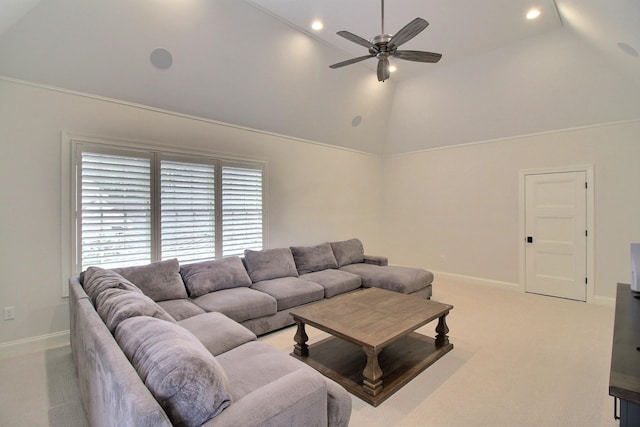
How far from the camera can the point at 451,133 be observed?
5.86 m

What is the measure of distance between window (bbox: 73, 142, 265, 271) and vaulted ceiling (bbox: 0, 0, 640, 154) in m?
0.69

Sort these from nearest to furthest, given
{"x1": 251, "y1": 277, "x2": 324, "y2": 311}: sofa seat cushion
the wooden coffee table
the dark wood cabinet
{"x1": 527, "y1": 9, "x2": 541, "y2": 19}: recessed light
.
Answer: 1. the dark wood cabinet
2. the wooden coffee table
3. {"x1": 527, "y1": 9, "x2": 541, "y2": 19}: recessed light
4. {"x1": 251, "y1": 277, "x2": 324, "y2": 311}: sofa seat cushion

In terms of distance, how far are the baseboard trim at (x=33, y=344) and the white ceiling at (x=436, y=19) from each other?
4115 mm

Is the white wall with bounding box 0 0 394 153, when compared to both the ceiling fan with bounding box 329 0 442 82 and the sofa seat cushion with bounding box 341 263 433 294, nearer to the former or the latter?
the ceiling fan with bounding box 329 0 442 82

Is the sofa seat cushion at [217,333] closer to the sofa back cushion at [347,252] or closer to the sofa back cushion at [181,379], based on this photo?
the sofa back cushion at [181,379]

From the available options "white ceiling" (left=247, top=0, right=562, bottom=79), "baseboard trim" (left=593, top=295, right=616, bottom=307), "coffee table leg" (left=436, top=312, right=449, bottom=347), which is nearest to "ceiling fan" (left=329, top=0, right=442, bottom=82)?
"white ceiling" (left=247, top=0, right=562, bottom=79)

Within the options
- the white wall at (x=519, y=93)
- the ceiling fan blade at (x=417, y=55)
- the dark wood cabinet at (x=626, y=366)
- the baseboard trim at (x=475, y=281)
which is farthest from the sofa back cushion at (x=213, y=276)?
the white wall at (x=519, y=93)

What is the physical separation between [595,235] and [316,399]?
513 cm

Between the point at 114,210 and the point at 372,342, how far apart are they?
3.15 metres

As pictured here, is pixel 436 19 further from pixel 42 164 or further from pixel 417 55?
pixel 42 164

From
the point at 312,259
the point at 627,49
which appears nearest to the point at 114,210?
the point at 312,259

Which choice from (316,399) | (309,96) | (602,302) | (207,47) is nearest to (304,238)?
(309,96)

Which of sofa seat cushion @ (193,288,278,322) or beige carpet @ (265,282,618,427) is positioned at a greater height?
sofa seat cushion @ (193,288,278,322)

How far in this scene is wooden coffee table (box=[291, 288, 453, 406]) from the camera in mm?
2430
